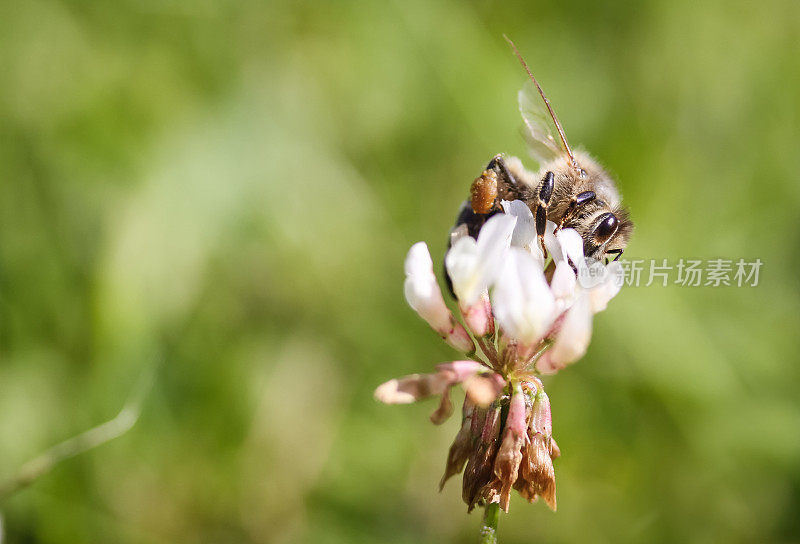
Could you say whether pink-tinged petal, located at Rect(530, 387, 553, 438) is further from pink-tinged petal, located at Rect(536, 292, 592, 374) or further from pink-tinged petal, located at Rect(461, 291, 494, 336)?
pink-tinged petal, located at Rect(461, 291, 494, 336)

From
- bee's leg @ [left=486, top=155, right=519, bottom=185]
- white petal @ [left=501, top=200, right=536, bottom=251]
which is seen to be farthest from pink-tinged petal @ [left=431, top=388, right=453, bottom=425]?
bee's leg @ [left=486, top=155, right=519, bottom=185]

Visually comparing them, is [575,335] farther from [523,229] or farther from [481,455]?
[523,229]

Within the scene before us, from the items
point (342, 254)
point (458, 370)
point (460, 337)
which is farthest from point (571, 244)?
point (342, 254)

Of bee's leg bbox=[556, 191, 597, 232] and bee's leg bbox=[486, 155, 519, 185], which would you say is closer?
bee's leg bbox=[556, 191, 597, 232]

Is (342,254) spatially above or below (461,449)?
above

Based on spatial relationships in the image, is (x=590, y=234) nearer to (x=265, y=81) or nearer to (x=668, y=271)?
(x=668, y=271)

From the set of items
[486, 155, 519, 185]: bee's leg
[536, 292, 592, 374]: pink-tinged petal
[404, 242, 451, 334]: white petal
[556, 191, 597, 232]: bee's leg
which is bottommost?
[536, 292, 592, 374]: pink-tinged petal

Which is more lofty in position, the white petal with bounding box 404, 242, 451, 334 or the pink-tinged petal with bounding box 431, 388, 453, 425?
the white petal with bounding box 404, 242, 451, 334
